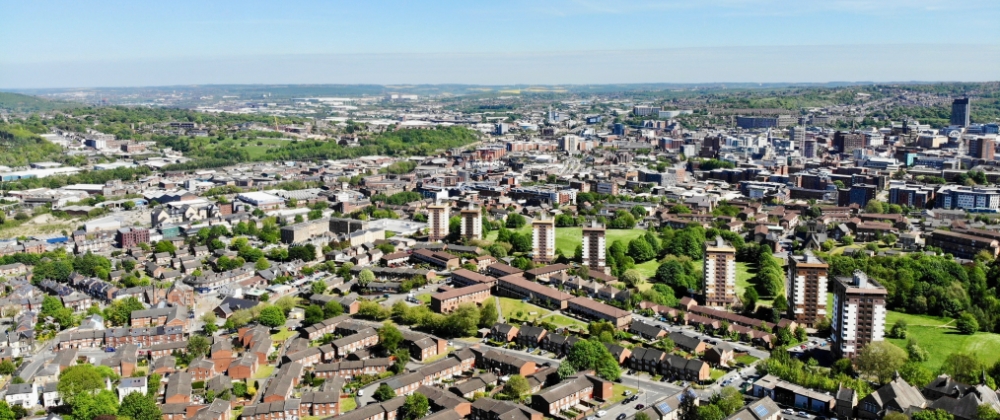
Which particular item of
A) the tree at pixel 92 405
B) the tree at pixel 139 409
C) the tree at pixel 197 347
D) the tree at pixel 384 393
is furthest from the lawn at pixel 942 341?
the tree at pixel 92 405

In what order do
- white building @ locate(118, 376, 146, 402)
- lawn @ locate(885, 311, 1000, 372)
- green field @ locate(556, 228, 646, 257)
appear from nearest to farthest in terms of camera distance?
1. white building @ locate(118, 376, 146, 402)
2. lawn @ locate(885, 311, 1000, 372)
3. green field @ locate(556, 228, 646, 257)

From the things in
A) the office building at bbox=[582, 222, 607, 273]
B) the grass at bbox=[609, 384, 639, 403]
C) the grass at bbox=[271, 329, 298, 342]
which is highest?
the office building at bbox=[582, 222, 607, 273]

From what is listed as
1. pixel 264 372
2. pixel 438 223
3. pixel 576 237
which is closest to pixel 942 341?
pixel 576 237

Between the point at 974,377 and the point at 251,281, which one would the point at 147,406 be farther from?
the point at 974,377

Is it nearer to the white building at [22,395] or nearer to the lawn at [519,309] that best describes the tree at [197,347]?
the white building at [22,395]

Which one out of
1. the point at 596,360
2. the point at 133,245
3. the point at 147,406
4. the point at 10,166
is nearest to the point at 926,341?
the point at 596,360

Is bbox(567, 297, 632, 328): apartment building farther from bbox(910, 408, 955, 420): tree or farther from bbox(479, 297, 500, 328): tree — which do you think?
bbox(910, 408, 955, 420): tree

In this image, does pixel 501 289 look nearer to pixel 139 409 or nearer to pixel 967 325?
pixel 139 409

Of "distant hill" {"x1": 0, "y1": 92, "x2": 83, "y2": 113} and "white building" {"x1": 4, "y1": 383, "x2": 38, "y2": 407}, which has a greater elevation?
"distant hill" {"x1": 0, "y1": 92, "x2": 83, "y2": 113}

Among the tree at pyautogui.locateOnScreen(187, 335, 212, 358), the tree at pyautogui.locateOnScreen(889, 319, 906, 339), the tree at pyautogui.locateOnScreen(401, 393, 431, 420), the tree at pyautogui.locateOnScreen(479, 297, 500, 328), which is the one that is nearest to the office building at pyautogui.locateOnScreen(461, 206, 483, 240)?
the tree at pyautogui.locateOnScreen(479, 297, 500, 328)
